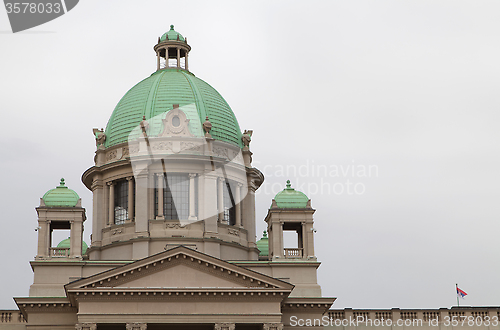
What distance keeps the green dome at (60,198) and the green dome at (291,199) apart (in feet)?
43.0

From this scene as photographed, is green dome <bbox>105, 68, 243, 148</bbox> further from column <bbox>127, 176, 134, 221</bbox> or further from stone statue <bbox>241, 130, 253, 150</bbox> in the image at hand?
column <bbox>127, 176, 134, 221</bbox>

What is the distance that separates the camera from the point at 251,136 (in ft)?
239

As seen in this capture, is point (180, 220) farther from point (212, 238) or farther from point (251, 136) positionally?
point (251, 136)

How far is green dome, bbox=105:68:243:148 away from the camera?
6931 cm

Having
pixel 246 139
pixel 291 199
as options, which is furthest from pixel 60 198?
pixel 246 139

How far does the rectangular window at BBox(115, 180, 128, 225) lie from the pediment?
1142 centimetres

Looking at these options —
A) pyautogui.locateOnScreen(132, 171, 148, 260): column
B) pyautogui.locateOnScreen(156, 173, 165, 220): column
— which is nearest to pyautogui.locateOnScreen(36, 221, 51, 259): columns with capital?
pyautogui.locateOnScreen(132, 171, 148, 260): column

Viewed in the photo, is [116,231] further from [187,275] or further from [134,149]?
[187,275]

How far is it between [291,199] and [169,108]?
12667mm

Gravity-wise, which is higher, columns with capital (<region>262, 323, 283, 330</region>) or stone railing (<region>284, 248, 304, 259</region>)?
stone railing (<region>284, 248, 304, 259</region>)

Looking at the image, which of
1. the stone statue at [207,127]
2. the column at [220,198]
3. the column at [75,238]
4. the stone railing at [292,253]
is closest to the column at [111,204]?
the column at [75,238]

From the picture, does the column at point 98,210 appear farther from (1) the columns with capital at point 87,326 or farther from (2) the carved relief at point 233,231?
(1) the columns with capital at point 87,326

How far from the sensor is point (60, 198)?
201ft

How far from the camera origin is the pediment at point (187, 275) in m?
56.2
